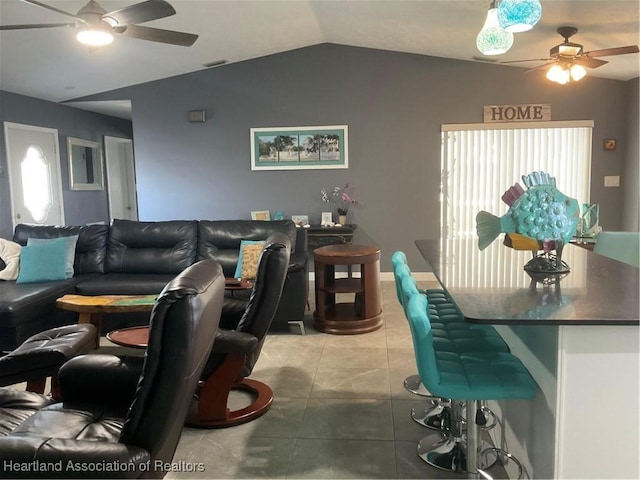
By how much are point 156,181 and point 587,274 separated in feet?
18.7

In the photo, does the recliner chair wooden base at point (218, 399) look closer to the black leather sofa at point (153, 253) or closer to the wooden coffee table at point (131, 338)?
the wooden coffee table at point (131, 338)

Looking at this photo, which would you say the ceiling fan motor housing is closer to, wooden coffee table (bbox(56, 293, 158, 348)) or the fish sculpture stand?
the fish sculpture stand

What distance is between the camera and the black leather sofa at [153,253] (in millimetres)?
4125

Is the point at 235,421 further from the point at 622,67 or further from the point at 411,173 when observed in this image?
the point at 622,67

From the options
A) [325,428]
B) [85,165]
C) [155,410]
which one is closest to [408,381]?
[325,428]

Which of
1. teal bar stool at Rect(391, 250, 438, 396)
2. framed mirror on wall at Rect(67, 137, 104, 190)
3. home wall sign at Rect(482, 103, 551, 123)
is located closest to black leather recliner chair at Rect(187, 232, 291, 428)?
teal bar stool at Rect(391, 250, 438, 396)

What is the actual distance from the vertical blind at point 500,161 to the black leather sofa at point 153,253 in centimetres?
255

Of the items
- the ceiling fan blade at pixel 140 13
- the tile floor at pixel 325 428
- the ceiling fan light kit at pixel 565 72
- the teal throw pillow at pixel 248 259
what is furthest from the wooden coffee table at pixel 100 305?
the ceiling fan light kit at pixel 565 72

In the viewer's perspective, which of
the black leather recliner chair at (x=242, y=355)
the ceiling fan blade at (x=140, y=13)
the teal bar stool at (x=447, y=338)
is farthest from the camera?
the ceiling fan blade at (x=140, y=13)

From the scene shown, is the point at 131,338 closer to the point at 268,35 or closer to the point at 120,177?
the point at 268,35

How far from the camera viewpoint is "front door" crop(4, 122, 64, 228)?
20.2ft

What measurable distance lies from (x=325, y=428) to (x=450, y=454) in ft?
2.15

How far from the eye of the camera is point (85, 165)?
25.1 feet

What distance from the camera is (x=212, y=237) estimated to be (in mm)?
4625
